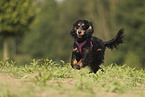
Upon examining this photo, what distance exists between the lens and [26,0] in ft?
82.0

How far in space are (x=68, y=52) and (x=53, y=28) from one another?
31.0 feet

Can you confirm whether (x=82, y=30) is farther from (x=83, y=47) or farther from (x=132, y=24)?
(x=132, y=24)

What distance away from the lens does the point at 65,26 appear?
53.6m

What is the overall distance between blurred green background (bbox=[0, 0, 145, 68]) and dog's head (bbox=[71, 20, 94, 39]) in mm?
5553

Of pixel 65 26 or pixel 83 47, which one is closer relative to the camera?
pixel 83 47

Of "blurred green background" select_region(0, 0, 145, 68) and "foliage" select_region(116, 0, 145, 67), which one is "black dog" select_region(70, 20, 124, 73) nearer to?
"blurred green background" select_region(0, 0, 145, 68)

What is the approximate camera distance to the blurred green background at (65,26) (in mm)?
24577

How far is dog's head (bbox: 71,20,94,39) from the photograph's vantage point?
6809mm

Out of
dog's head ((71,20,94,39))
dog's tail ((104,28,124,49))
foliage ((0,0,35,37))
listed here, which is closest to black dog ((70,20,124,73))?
dog's head ((71,20,94,39))

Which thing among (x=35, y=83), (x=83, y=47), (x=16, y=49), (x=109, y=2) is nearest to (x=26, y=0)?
(x=83, y=47)

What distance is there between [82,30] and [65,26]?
1847 inches

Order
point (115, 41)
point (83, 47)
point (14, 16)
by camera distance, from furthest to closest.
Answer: point (14, 16) → point (115, 41) → point (83, 47)

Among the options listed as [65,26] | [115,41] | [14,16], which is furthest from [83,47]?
[65,26]

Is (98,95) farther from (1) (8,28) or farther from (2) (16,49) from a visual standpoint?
(2) (16,49)
